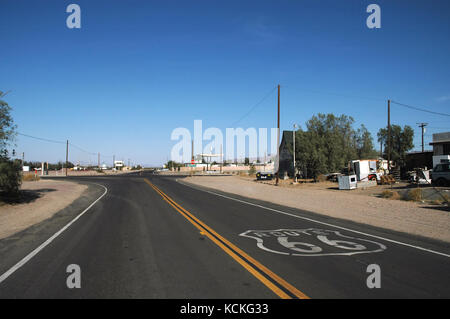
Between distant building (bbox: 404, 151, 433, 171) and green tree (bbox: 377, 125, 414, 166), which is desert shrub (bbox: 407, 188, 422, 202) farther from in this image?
green tree (bbox: 377, 125, 414, 166)

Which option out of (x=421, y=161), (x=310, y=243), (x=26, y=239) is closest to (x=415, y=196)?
(x=310, y=243)

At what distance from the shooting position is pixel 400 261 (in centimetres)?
640

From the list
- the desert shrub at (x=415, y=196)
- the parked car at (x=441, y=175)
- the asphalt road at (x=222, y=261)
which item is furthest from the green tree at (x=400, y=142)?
the asphalt road at (x=222, y=261)

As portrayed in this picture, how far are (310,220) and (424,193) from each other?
12.9 metres

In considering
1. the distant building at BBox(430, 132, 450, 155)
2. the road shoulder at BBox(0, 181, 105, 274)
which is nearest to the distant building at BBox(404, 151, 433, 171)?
the distant building at BBox(430, 132, 450, 155)

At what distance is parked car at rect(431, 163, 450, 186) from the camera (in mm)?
24656

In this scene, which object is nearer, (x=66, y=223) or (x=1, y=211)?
(x=66, y=223)

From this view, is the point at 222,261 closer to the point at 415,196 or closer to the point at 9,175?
the point at 9,175

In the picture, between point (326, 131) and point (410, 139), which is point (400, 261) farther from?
point (410, 139)

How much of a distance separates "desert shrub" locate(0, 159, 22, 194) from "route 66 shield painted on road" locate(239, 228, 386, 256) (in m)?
13.6

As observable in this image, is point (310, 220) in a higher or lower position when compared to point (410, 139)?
lower

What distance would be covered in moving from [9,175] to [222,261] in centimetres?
1510
